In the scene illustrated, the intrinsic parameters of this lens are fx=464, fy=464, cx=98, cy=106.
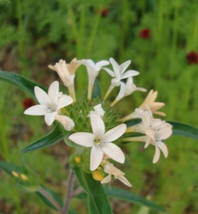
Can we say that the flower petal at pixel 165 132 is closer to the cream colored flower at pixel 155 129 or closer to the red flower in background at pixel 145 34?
the cream colored flower at pixel 155 129

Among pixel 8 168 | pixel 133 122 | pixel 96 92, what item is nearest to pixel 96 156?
pixel 133 122

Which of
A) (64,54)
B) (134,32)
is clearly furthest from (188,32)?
(64,54)

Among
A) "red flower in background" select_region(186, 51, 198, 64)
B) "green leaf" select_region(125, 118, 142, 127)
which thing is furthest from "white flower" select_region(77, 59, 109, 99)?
"red flower in background" select_region(186, 51, 198, 64)

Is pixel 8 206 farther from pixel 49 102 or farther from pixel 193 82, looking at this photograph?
pixel 49 102

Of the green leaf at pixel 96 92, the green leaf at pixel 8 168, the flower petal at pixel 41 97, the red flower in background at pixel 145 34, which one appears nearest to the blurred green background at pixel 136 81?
the red flower in background at pixel 145 34

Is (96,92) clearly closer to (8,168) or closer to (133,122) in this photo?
(133,122)

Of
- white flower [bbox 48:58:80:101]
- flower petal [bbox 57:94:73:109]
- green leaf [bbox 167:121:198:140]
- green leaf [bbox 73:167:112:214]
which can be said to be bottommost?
green leaf [bbox 73:167:112:214]

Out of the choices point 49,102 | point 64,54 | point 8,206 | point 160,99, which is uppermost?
point 49,102

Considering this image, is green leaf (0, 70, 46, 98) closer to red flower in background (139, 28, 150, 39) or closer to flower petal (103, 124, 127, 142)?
flower petal (103, 124, 127, 142)
